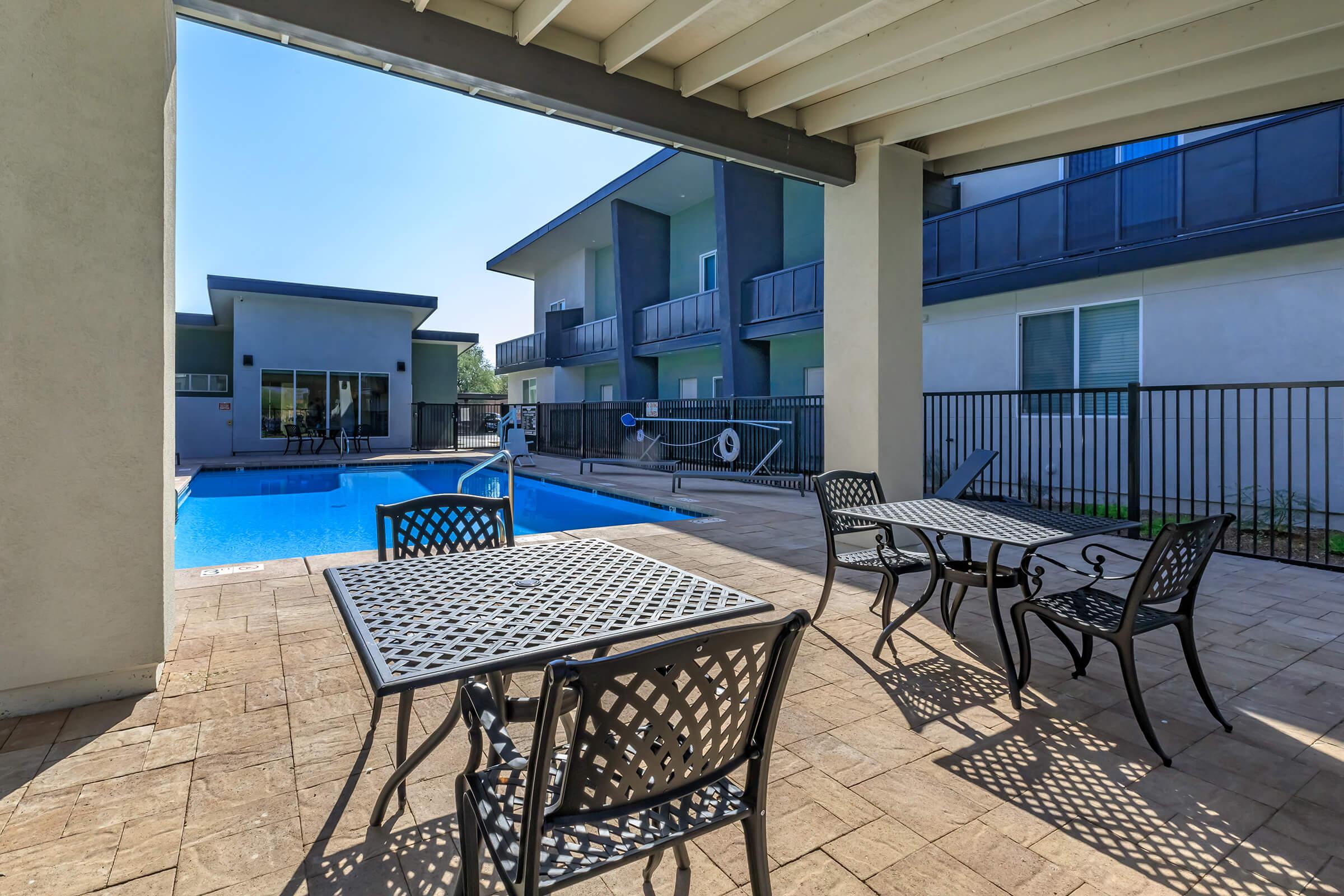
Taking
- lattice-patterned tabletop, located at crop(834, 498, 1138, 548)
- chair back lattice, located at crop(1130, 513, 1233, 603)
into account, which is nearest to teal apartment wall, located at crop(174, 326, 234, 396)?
lattice-patterned tabletop, located at crop(834, 498, 1138, 548)

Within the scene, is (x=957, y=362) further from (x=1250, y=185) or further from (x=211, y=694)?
(x=211, y=694)

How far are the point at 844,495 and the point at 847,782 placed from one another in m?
2.19

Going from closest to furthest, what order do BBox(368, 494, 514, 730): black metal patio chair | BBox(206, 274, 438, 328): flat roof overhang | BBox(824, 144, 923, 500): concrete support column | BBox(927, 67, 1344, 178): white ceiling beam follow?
BBox(368, 494, 514, 730): black metal patio chair
BBox(927, 67, 1344, 178): white ceiling beam
BBox(824, 144, 923, 500): concrete support column
BBox(206, 274, 438, 328): flat roof overhang

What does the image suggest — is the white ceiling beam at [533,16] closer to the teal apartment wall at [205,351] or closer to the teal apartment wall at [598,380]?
the teal apartment wall at [598,380]

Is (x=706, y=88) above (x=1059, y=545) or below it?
above

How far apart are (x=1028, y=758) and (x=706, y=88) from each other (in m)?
4.46

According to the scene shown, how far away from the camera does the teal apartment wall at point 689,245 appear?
1661cm

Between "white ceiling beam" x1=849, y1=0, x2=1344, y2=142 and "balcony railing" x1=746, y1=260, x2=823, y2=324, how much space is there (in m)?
6.66

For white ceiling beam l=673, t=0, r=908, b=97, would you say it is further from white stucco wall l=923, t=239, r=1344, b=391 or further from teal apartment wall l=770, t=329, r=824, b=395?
teal apartment wall l=770, t=329, r=824, b=395

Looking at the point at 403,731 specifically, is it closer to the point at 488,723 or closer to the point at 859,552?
the point at 488,723

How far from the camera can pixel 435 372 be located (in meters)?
21.3

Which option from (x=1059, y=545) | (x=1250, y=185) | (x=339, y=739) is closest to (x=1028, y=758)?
(x=339, y=739)

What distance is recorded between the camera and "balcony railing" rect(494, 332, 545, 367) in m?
21.7

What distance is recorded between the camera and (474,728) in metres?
1.44
